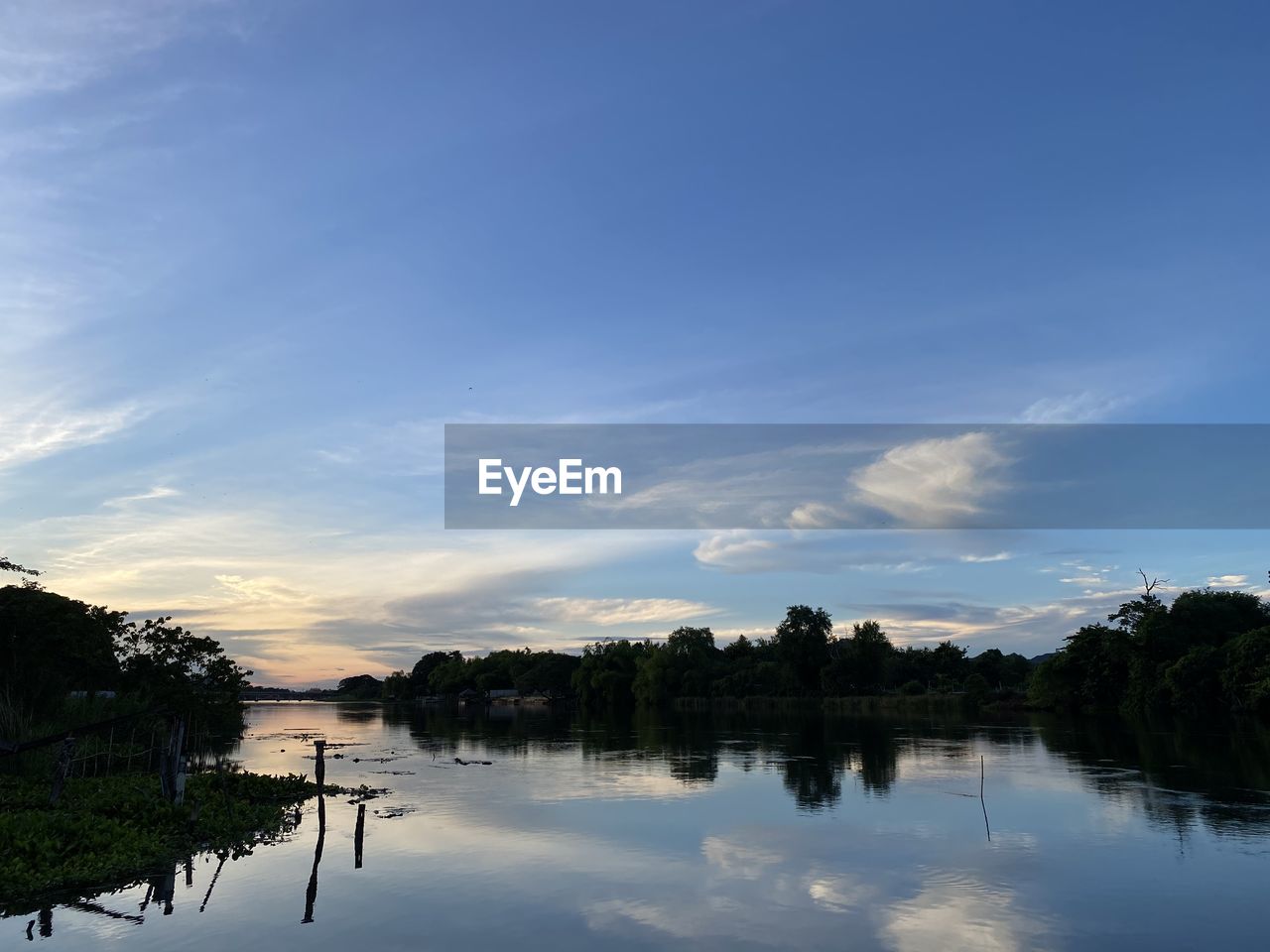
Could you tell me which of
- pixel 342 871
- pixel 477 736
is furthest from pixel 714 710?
pixel 342 871

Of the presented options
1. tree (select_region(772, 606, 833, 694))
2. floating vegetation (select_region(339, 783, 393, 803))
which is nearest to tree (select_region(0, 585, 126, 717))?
floating vegetation (select_region(339, 783, 393, 803))

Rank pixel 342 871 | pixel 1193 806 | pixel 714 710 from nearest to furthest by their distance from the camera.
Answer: pixel 342 871 → pixel 1193 806 → pixel 714 710

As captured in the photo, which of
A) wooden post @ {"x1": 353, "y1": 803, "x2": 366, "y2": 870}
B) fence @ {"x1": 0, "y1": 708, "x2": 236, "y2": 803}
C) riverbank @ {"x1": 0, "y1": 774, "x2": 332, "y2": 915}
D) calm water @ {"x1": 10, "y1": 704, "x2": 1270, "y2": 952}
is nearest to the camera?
calm water @ {"x1": 10, "y1": 704, "x2": 1270, "y2": 952}

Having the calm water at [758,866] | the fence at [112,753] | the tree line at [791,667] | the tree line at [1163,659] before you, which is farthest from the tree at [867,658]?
the fence at [112,753]

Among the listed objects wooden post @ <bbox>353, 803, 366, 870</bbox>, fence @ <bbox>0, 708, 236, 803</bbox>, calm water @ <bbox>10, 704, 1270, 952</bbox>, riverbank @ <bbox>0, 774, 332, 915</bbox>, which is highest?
fence @ <bbox>0, 708, 236, 803</bbox>

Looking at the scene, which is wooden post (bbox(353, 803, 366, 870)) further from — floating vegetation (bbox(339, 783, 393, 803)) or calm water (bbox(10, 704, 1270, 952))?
floating vegetation (bbox(339, 783, 393, 803))

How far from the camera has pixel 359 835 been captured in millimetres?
29875

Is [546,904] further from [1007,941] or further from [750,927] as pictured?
[1007,941]

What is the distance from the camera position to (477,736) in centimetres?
8656

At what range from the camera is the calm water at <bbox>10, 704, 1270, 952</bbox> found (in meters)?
19.1

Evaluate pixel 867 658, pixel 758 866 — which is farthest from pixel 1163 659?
pixel 758 866

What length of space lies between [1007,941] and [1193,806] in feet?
68.8

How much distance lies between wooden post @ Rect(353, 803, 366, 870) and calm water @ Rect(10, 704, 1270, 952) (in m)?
0.29

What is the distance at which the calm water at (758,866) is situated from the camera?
1911cm
